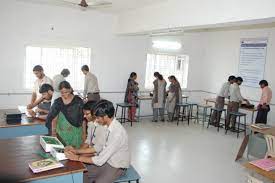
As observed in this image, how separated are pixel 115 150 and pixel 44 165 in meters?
0.64

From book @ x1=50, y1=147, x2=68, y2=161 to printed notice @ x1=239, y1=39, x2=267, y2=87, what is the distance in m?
6.10

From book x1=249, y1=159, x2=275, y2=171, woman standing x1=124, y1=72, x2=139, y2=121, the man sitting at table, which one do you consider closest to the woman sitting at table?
the man sitting at table

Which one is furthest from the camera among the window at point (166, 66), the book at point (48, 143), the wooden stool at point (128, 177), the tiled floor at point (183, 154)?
the window at point (166, 66)

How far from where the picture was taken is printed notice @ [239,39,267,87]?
7.05 meters

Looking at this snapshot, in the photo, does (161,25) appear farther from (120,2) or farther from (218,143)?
(218,143)

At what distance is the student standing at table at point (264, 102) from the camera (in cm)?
Answer: 627

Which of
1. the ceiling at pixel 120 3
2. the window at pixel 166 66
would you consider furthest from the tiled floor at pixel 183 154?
the ceiling at pixel 120 3

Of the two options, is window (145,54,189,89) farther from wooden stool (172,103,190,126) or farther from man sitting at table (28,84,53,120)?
man sitting at table (28,84,53,120)

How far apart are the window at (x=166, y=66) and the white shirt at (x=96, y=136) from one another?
489 cm

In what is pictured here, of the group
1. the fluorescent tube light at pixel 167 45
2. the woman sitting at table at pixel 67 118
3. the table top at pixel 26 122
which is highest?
the fluorescent tube light at pixel 167 45

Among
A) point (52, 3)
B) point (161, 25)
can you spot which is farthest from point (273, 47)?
point (52, 3)

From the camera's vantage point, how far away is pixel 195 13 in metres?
4.11

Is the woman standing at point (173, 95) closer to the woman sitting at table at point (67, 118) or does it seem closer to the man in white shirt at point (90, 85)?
the man in white shirt at point (90, 85)

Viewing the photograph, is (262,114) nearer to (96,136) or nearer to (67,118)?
(96,136)
